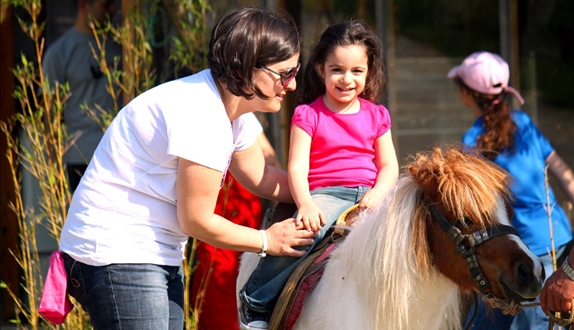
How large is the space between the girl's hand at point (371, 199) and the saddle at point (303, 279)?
1.4 inches

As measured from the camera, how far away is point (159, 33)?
461 centimetres

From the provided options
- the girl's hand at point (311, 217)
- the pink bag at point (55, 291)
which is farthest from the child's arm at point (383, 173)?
the pink bag at point (55, 291)

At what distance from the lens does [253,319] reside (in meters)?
2.79

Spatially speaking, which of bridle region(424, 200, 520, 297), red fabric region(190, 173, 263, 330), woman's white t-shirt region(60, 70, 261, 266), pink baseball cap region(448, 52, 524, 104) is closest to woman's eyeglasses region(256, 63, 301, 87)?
woman's white t-shirt region(60, 70, 261, 266)

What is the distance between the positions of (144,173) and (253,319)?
0.85m

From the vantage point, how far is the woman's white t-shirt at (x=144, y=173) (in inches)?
86.4

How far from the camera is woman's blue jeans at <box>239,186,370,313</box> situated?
2.74 metres

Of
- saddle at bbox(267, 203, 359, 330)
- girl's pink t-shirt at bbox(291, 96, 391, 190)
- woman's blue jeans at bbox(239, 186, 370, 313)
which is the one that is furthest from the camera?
girl's pink t-shirt at bbox(291, 96, 391, 190)

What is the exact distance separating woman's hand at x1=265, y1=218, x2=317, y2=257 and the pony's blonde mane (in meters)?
0.27

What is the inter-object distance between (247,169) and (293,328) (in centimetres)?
61

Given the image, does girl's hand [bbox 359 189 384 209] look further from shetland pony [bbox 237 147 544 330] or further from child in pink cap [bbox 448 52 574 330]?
child in pink cap [bbox 448 52 574 330]

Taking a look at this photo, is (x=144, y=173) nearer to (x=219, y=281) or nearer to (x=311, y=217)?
(x=311, y=217)

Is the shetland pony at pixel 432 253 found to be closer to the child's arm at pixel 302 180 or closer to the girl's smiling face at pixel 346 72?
the child's arm at pixel 302 180

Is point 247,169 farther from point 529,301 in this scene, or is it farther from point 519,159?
point 519,159
